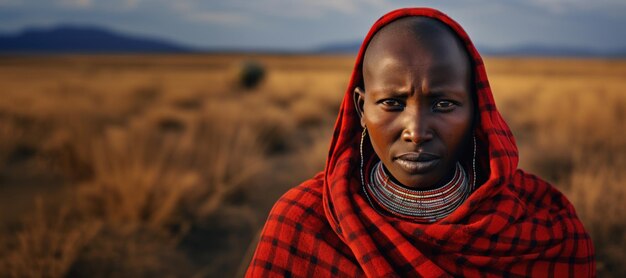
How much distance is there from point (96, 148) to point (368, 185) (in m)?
4.17

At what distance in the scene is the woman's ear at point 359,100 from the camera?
1495 millimetres

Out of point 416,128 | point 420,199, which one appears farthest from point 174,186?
point 416,128

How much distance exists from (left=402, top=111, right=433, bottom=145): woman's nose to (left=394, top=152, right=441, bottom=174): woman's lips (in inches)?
1.8

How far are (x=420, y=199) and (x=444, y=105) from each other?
0.30 metres

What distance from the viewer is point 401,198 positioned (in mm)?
1420

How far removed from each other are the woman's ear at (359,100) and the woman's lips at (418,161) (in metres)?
0.23

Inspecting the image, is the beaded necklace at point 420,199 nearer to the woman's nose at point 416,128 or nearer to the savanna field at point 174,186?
the woman's nose at point 416,128

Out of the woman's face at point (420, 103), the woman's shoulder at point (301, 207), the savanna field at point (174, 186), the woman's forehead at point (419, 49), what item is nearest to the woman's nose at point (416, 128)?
the woman's face at point (420, 103)

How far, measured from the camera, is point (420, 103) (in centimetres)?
131

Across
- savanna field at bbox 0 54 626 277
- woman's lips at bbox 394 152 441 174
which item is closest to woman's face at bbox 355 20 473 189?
woman's lips at bbox 394 152 441 174

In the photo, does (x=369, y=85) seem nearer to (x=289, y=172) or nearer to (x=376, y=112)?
(x=376, y=112)

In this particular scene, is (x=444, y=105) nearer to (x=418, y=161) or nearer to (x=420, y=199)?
(x=418, y=161)

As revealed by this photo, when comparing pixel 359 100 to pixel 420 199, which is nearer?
pixel 420 199

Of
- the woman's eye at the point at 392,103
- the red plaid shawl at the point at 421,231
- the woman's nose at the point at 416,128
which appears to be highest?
the woman's eye at the point at 392,103
